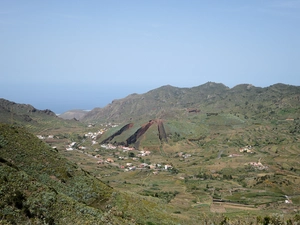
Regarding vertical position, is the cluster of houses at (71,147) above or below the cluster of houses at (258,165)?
above

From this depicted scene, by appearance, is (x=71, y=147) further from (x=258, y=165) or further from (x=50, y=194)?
(x=50, y=194)

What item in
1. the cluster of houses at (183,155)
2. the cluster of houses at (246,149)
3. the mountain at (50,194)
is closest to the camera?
the mountain at (50,194)

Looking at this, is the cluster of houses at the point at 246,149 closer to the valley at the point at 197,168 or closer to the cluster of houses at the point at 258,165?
the valley at the point at 197,168

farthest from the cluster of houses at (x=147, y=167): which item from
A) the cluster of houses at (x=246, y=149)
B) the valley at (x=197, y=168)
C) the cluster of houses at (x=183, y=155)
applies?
the cluster of houses at (x=246, y=149)

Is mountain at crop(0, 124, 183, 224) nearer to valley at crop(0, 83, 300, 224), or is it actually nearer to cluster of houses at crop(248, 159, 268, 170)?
valley at crop(0, 83, 300, 224)

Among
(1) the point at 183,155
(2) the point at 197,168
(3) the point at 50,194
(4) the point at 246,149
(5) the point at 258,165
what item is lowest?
(2) the point at 197,168

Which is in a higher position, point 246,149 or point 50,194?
point 50,194

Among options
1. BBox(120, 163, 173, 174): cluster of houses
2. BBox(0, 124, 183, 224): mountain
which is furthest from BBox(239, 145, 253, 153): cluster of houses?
BBox(0, 124, 183, 224): mountain

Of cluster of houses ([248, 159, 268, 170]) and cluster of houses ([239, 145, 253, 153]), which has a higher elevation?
cluster of houses ([239, 145, 253, 153])

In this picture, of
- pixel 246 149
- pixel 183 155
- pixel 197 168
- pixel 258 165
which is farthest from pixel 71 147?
pixel 258 165

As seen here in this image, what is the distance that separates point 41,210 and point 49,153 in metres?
16.7

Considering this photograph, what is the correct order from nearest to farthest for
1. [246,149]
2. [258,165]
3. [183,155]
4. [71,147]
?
[258,165] < [246,149] < [71,147] < [183,155]

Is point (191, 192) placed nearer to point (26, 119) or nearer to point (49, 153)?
point (49, 153)

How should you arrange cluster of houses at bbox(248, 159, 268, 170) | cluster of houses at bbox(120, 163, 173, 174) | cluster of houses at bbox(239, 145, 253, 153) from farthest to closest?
1. cluster of houses at bbox(239, 145, 253, 153)
2. cluster of houses at bbox(120, 163, 173, 174)
3. cluster of houses at bbox(248, 159, 268, 170)
